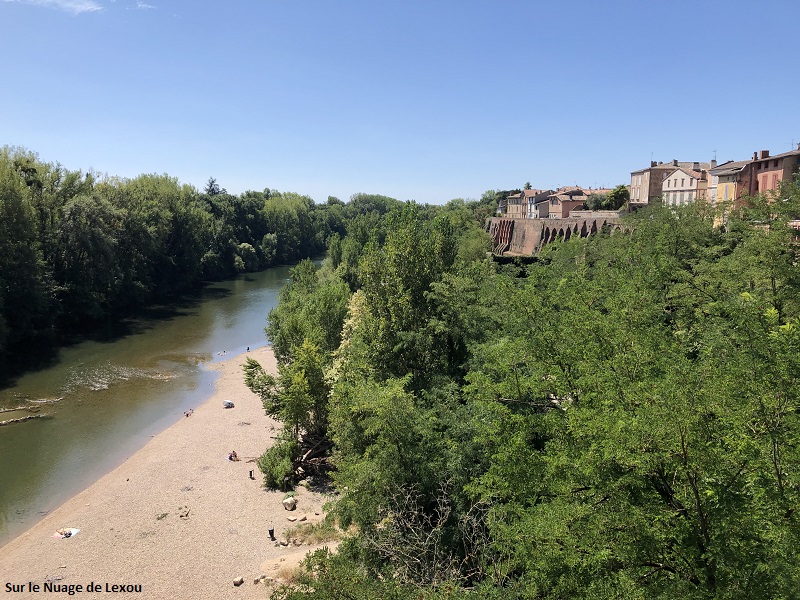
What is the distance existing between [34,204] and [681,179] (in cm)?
6508

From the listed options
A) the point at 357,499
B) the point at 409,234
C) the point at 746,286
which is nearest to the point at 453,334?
the point at 409,234

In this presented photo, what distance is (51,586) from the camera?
56.4 ft

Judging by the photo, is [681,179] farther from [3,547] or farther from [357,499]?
[3,547]

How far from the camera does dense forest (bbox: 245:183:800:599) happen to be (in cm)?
797

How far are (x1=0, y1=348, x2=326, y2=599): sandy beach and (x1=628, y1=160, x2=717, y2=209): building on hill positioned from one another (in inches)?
2028

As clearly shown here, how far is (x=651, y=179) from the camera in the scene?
215ft

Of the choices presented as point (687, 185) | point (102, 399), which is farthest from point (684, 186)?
point (102, 399)

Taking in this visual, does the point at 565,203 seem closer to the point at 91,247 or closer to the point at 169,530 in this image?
the point at 91,247

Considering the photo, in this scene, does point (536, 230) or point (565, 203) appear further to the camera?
point (565, 203)

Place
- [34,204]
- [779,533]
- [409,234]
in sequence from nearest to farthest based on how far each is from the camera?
[779,533] < [409,234] < [34,204]

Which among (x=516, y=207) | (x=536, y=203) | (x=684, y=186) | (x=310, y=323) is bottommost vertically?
(x=310, y=323)

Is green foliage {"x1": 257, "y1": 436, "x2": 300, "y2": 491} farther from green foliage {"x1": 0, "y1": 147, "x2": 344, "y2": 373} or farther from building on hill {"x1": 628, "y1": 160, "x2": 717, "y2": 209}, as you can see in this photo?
building on hill {"x1": 628, "y1": 160, "x2": 717, "y2": 209}

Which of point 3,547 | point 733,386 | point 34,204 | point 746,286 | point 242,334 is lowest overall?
point 3,547

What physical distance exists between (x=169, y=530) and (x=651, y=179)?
65210 millimetres
